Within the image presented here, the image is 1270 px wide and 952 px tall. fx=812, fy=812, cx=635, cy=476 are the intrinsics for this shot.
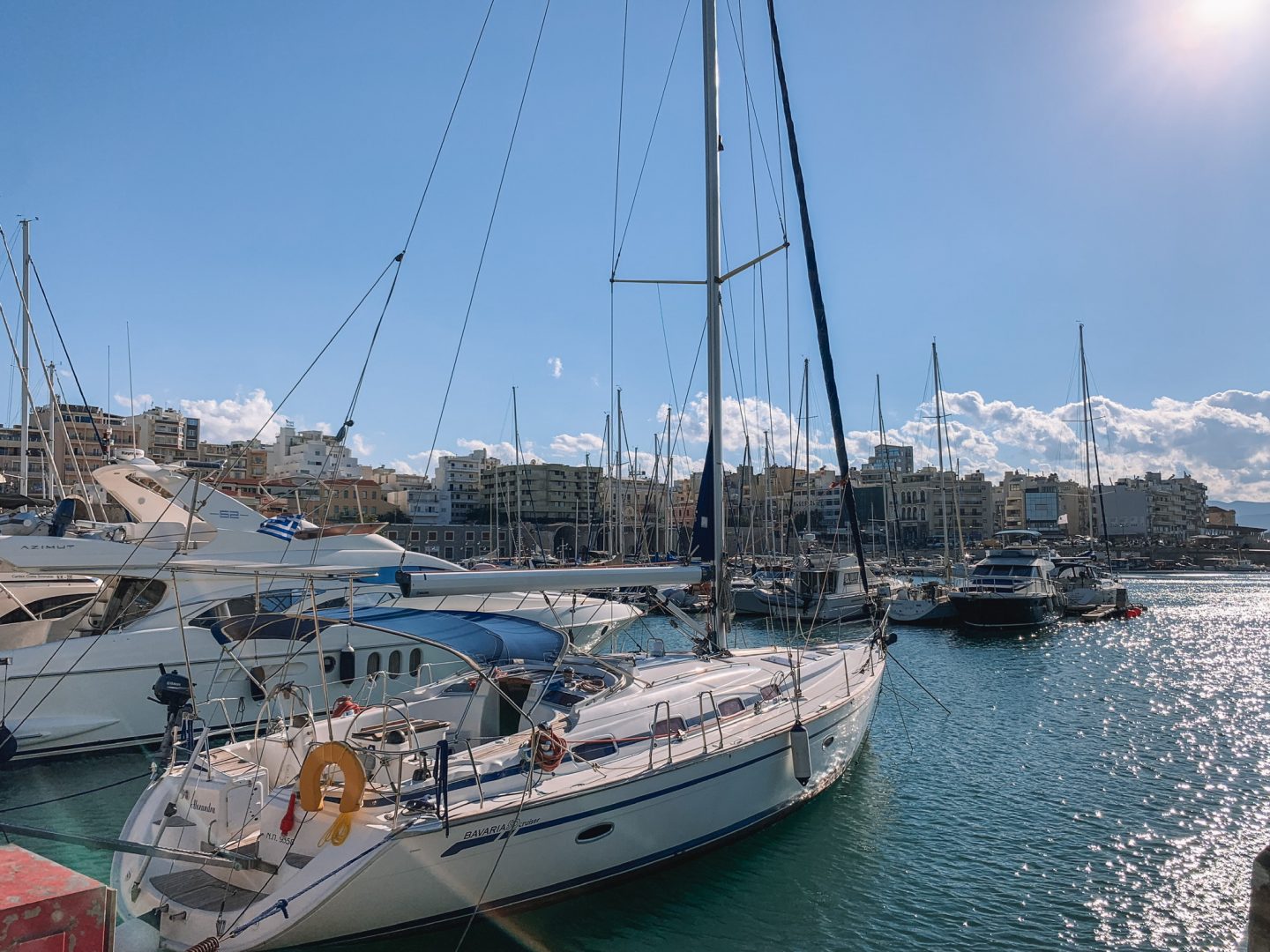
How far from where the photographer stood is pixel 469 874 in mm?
7457

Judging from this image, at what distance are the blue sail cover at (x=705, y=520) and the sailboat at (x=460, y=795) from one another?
0.52 meters

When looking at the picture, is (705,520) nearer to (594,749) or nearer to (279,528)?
(594,749)

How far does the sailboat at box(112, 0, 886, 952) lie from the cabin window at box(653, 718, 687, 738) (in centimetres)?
4

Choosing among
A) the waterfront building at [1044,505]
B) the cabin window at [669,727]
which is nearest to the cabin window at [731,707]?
the cabin window at [669,727]

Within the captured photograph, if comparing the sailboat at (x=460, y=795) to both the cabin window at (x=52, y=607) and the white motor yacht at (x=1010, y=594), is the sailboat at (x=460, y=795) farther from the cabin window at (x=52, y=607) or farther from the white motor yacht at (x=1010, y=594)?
the white motor yacht at (x=1010, y=594)

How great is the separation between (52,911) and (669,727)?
7549 mm

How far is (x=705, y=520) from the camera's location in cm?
1330

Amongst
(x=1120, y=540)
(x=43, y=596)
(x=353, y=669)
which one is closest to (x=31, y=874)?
(x=353, y=669)

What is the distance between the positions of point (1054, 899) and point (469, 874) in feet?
22.9

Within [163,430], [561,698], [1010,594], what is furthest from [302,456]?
[561,698]

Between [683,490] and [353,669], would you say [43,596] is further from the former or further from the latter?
[683,490]

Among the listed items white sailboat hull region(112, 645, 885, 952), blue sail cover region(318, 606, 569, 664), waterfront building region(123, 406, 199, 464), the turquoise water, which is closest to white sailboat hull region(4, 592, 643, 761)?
the turquoise water

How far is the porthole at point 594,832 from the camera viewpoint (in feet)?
27.1

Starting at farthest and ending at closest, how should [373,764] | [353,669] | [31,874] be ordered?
[353,669], [373,764], [31,874]
